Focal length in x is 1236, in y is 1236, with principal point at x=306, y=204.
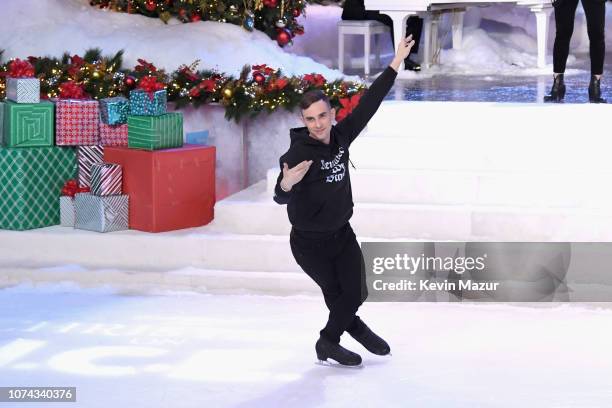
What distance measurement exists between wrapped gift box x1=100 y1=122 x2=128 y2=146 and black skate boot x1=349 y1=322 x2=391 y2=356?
84.0 inches

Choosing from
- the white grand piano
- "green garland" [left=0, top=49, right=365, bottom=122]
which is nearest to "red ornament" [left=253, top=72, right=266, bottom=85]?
"green garland" [left=0, top=49, right=365, bottom=122]

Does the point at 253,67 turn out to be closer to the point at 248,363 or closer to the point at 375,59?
the point at 248,363

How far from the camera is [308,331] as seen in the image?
509cm

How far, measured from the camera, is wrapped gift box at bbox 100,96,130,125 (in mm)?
6301

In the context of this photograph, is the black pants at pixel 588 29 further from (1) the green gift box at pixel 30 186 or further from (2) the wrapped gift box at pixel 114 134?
(1) the green gift box at pixel 30 186

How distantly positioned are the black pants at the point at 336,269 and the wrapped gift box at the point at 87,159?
2039 mm

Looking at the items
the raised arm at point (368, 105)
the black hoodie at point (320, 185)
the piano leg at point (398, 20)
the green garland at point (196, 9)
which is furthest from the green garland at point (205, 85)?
the piano leg at point (398, 20)

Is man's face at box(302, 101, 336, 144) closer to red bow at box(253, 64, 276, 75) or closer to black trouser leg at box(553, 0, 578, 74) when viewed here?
red bow at box(253, 64, 276, 75)

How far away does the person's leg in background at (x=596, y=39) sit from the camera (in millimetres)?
7223

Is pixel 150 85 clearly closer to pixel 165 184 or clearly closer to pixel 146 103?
pixel 146 103

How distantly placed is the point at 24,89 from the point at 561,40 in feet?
10.6

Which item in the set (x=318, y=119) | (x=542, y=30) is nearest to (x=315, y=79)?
(x=318, y=119)

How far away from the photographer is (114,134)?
6355 millimetres

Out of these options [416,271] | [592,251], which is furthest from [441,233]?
[592,251]
